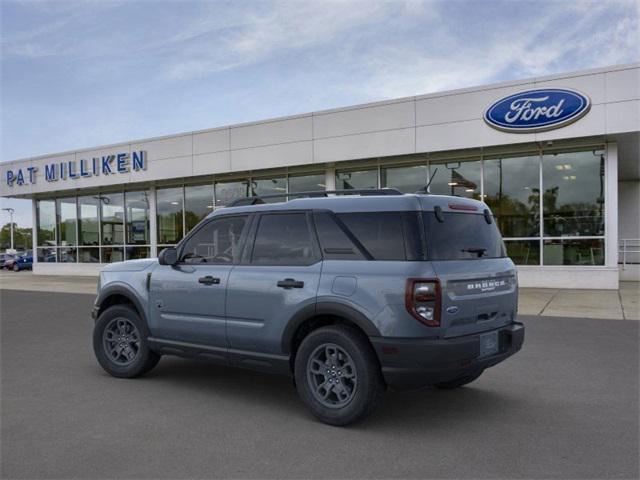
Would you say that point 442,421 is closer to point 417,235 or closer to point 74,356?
point 417,235

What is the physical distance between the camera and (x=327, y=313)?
4531mm

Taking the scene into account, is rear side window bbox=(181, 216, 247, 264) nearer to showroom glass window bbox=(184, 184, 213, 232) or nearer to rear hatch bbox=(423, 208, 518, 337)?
rear hatch bbox=(423, 208, 518, 337)

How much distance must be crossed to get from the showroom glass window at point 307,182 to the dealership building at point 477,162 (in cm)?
4

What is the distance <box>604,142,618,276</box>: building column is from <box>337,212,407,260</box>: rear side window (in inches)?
483

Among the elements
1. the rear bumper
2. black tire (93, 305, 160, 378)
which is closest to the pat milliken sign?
black tire (93, 305, 160, 378)

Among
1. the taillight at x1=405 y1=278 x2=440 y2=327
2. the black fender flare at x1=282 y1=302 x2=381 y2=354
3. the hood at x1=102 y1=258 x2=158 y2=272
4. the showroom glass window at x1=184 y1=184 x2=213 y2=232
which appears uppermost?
the showroom glass window at x1=184 y1=184 x2=213 y2=232

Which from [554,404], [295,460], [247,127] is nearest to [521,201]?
[247,127]

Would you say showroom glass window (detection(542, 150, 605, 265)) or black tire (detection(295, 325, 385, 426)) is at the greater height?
showroom glass window (detection(542, 150, 605, 265))

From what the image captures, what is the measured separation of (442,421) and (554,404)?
1.22 m

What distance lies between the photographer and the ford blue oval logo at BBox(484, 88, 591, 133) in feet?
46.1

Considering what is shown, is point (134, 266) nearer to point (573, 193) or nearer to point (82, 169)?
point (573, 193)

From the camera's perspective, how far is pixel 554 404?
508cm

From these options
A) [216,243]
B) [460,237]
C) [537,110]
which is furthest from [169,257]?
[537,110]

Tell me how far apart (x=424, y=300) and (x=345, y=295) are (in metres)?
0.66
